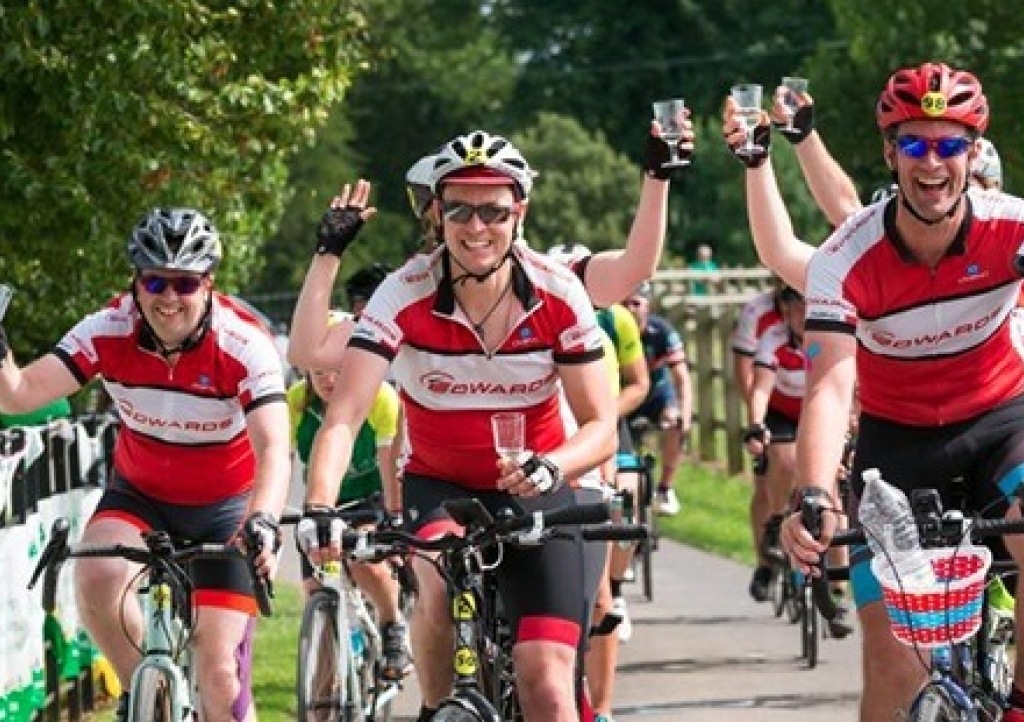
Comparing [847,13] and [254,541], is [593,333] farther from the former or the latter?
[847,13]

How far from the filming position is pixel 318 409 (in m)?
14.0

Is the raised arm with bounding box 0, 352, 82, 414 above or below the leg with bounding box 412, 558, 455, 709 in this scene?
above

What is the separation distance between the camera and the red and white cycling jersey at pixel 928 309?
30.0 feet

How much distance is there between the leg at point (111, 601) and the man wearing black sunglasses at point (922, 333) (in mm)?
2514

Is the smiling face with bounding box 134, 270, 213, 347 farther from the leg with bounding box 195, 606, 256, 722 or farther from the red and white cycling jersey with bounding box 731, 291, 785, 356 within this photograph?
the red and white cycling jersey with bounding box 731, 291, 785, 356

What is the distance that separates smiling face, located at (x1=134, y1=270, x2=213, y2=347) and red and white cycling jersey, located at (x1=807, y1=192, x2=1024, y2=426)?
226 cm

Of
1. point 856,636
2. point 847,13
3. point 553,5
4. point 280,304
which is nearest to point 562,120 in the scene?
point 280,304

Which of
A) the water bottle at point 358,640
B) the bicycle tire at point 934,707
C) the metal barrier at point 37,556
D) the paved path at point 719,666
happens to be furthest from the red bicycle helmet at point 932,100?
the paved path at point 719,666

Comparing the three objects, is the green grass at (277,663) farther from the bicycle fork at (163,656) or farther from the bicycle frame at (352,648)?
the bicycle fork at (163,656)

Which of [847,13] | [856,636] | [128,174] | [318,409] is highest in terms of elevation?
[847,13]

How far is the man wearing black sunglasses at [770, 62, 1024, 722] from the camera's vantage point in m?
9.04

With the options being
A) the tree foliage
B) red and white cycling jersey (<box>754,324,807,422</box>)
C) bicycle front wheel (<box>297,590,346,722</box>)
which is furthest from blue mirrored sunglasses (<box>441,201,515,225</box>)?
red and white cycling jersey (<box>754,324,807,422</box>)

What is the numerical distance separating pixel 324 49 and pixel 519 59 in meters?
78.5

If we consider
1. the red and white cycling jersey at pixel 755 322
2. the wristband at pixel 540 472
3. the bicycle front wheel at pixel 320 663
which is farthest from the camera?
the red and white cycling jersey at pixel 755 322
